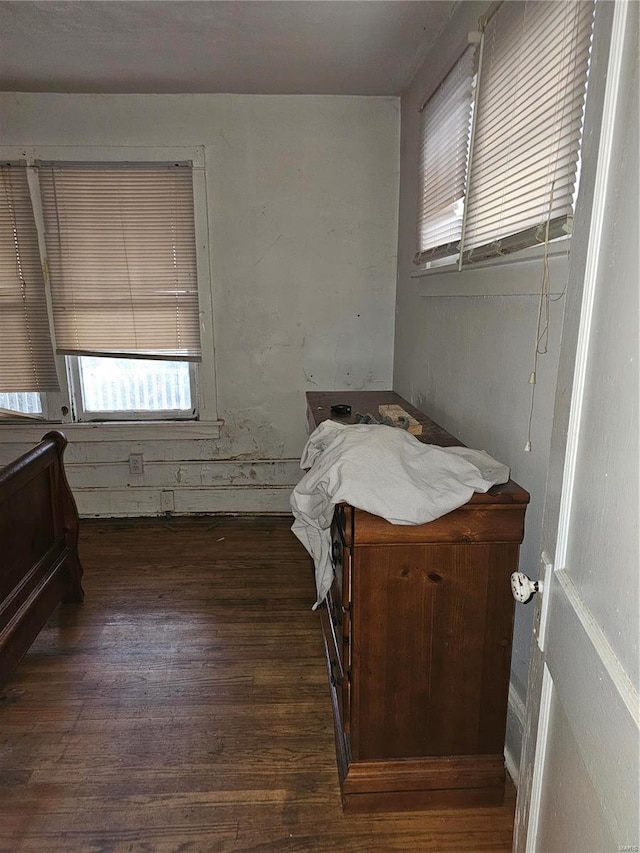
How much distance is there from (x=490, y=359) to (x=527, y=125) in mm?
683

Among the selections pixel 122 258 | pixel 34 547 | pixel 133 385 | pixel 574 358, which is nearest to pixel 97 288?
pixel 122 258

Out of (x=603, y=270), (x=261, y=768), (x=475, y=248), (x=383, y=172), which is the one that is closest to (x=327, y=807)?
(x=261, y=768)

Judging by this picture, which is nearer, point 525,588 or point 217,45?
point 525,588

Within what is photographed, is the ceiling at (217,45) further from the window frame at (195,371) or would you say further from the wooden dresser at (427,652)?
the wooden dresser at (427,652)

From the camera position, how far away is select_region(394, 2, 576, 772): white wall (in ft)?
4.98

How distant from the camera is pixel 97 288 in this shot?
3.39m

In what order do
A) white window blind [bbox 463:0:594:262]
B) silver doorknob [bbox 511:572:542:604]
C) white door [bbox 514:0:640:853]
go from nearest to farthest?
white door [bbox 514:0:640:853], silver doorknob [bbox 511:572:542:604], white window blind [bbox 463:0:594:262]

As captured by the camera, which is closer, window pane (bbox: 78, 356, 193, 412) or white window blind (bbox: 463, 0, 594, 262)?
white window blind (bbox: 463, 0, 594, 262)

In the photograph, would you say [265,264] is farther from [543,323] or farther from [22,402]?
[543,323]

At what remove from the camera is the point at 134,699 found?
6.81 feet

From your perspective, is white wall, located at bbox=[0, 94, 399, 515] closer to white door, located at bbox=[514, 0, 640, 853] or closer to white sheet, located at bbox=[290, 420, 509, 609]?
white sheet, located at bbox=[290, 420, 509, 609]

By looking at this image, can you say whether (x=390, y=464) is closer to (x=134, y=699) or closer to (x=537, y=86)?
(x=537, y=86)

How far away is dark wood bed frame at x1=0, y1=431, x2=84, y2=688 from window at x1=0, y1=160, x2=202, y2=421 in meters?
1.05

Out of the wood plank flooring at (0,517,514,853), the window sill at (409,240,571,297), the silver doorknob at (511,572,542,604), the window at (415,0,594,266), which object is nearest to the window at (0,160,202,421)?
the wood plank flooring at (0,517,514,853)
